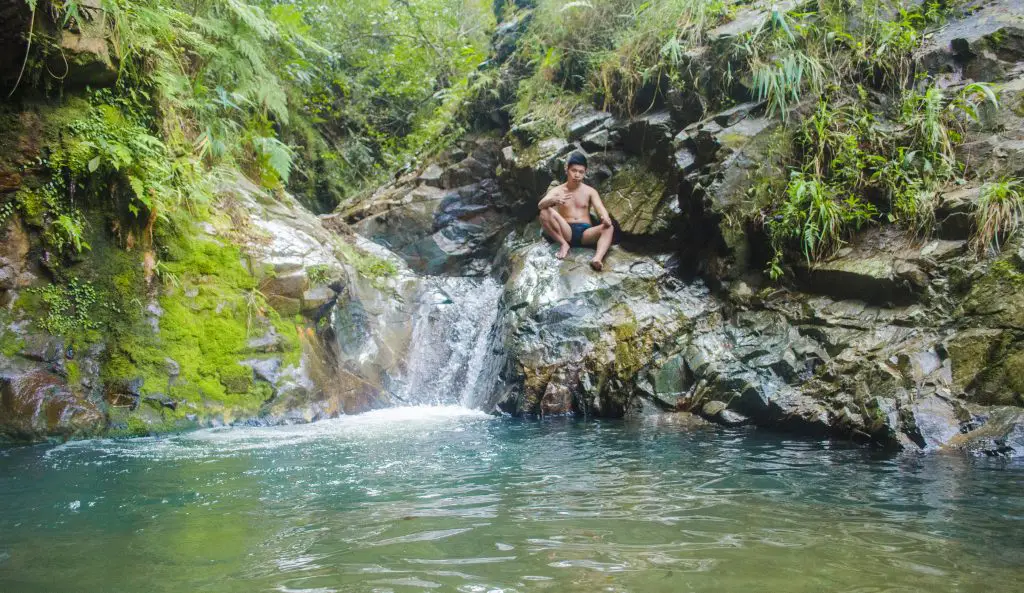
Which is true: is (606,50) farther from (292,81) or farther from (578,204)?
(292,81)

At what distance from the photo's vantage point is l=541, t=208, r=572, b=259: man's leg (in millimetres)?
7191

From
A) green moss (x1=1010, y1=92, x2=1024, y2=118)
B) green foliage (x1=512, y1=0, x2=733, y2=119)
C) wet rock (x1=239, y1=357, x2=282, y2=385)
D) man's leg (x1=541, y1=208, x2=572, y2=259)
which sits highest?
green foliage (x1=512, y1=0, x2=733, y2=119)

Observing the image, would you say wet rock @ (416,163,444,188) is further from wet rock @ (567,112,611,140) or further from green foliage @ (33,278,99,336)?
green foliage @ (33,278,99,336)

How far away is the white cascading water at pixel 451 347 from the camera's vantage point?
6754mm

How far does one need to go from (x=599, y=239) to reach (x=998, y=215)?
12.7ft

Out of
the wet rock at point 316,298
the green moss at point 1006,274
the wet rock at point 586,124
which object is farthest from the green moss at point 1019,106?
the wet rock at point 316,298

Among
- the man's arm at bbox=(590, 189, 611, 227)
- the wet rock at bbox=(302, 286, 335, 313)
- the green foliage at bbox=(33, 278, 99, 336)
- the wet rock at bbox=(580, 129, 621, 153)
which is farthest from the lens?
the wet rock at bbox=(580, 129, 621, 153)

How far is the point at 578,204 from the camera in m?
7.32

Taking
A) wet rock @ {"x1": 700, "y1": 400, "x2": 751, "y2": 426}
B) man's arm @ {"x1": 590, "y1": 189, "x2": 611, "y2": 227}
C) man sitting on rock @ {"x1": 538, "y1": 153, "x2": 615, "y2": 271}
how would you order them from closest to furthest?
wet rock @ {"x1": 700, "y1": 400, "x2": 751, "y2": 426}, man's arm @ {"x1": 590, "y1": 189, "x2": 611, "y2": 227}, man sitting on rock @ {"x1": 538, "y1": 153, "x2": 615, "y2": 271}

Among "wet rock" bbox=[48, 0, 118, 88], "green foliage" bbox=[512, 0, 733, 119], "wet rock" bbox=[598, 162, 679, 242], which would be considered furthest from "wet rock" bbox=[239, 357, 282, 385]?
"green foliage" bbox=[512, 0, 733, 119]

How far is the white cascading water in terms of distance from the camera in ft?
22.2

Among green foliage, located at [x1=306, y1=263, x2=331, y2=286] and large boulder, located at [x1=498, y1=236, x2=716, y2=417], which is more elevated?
green foliage, located at [x1=306, y1=263, x2=331, y2=286]

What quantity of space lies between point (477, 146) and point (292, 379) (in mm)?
5877

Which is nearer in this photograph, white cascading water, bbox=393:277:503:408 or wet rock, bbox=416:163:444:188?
white cascading water, bbox=393:277:503:408
